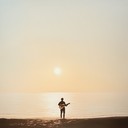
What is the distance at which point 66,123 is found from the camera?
54.1ft

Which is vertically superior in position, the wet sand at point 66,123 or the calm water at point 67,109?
the calm water at point 67,109

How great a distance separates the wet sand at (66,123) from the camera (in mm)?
16094

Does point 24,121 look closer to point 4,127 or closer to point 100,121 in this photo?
point 4,127

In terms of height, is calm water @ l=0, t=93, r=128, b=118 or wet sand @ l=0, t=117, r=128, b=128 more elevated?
calm water @ l=0, t=93, r=128, b=118

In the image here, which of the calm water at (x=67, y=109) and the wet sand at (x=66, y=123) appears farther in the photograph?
the calm water at (x=67, y=109)

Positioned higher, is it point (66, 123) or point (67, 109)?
point (67, 109)

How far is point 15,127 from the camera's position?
15797 mm

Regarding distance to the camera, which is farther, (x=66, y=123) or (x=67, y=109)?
(x=67, y=109)

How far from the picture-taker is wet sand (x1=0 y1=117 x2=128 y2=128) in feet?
52.8

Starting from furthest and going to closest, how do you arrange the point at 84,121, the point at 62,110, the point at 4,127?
the point at 62,110, the point at 84,121, the point at 4,127

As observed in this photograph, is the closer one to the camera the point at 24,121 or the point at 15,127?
the point at 15,127

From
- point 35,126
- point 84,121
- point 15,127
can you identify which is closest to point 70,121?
point 84,121

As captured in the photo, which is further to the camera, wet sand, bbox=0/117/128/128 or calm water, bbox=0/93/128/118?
calm water, bbox=0/93/128/118

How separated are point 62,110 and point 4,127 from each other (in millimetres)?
5537
